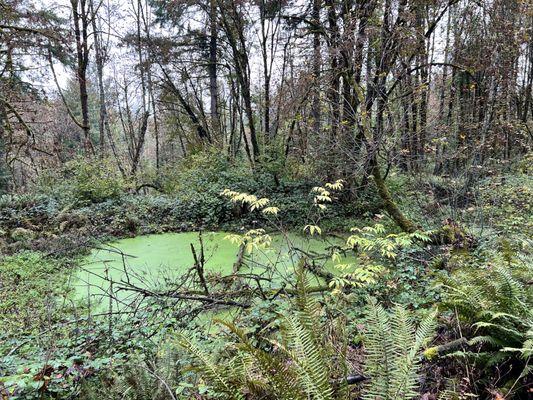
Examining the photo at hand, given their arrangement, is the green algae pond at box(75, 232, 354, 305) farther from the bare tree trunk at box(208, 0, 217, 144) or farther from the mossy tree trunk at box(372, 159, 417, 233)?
the bare tree trunk at box(208, 0, 217, 144)

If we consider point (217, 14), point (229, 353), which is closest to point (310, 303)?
point (229, 353)

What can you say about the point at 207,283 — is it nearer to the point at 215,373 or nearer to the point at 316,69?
the point at 215,373

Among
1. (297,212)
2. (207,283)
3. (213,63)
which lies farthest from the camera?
(213,63)

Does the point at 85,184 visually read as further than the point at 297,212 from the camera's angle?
Yes

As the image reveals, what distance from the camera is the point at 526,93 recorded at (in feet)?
31.0

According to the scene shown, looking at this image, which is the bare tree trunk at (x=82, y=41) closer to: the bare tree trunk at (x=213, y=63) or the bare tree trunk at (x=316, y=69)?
the bare tree trunk at (x=213, y=63)

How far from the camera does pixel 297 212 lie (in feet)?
22.6

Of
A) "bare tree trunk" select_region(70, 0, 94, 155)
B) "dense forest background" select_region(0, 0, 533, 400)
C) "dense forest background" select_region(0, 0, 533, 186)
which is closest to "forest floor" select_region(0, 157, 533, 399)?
"dense forest background" select_region(0, 0, 533, 400)

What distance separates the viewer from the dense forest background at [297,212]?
55.3 inches

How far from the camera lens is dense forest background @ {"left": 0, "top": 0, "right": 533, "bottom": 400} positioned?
1.41 metres

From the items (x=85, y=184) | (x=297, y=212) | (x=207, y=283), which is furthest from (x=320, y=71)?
(x=85, y=184)

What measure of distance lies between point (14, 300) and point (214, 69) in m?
8.44

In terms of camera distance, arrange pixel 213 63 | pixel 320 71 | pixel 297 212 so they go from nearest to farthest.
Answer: pixel 320 71 < pixel 297 212 < pixel 213 63

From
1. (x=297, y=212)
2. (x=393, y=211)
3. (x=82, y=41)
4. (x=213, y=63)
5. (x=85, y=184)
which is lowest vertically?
(x=297, y=212)
